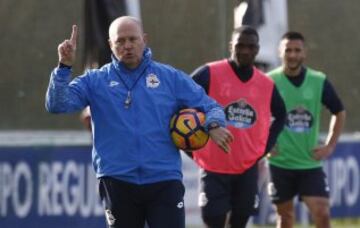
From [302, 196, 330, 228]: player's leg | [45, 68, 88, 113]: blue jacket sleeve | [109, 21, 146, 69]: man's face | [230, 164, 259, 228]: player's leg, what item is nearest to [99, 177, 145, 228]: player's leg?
[45, 68, 88, 113]: blue jacket sleeve

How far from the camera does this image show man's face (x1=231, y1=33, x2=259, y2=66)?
1107 cm

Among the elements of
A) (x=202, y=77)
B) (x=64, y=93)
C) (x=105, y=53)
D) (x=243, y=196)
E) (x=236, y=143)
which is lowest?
(x=243, y=196)

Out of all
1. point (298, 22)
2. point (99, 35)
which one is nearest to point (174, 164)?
Answer: point (99, 35)

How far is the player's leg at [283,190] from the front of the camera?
40.9 feet

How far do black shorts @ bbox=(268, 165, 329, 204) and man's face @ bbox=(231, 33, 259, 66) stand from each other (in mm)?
1718

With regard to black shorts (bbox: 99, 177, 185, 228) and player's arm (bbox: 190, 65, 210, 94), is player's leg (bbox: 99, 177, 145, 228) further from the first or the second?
player's arm (bbox: 190, 65, 210, 94)

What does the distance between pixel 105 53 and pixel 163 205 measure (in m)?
5.86

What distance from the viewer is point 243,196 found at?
11031 millimetres

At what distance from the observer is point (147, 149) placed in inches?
335

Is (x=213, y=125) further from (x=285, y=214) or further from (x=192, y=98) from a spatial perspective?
(x=285, y=214)

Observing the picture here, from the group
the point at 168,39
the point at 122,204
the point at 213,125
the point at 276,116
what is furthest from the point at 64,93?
the point at 168,39

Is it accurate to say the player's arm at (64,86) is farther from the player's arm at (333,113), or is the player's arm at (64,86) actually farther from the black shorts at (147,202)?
the player's arm at (333,113)

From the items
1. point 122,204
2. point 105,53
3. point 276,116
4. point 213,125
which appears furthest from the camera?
point 105,53

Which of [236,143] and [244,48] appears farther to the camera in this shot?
[244,48]
